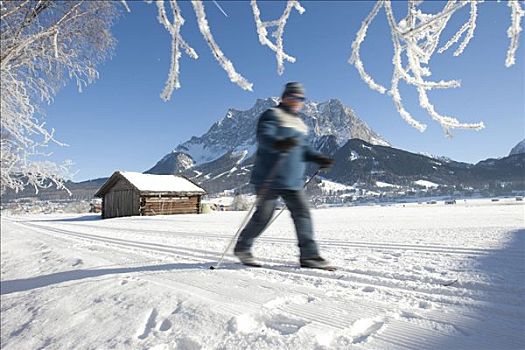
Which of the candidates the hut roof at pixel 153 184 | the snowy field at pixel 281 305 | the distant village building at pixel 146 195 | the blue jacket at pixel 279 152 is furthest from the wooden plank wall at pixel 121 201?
the blue jacket at pixel 279 152

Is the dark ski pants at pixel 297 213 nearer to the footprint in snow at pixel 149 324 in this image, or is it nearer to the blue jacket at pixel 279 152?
the blue jacket at pixel 279 152

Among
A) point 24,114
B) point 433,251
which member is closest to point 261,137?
point 433,251

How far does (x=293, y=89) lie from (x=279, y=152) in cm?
62

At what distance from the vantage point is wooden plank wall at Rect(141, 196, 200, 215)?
23344mm

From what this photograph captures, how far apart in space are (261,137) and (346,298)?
1.49m

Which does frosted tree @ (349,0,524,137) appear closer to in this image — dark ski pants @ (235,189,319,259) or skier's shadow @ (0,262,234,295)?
dark ski pants @ (235,189,319,259)

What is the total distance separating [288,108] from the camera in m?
2.89

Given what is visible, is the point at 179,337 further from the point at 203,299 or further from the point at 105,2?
the point at 105,2

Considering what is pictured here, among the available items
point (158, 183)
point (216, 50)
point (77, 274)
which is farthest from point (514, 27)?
point (158, 183)

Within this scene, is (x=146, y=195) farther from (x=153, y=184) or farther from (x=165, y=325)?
(x=165, y=325)

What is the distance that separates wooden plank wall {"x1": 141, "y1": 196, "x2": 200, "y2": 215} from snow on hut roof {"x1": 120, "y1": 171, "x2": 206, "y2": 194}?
705mm

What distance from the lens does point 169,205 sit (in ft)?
81.1

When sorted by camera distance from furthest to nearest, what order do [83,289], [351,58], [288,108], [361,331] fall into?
[288,108] → [83,289] → [361,331] → [351,58]

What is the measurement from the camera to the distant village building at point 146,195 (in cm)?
2331
